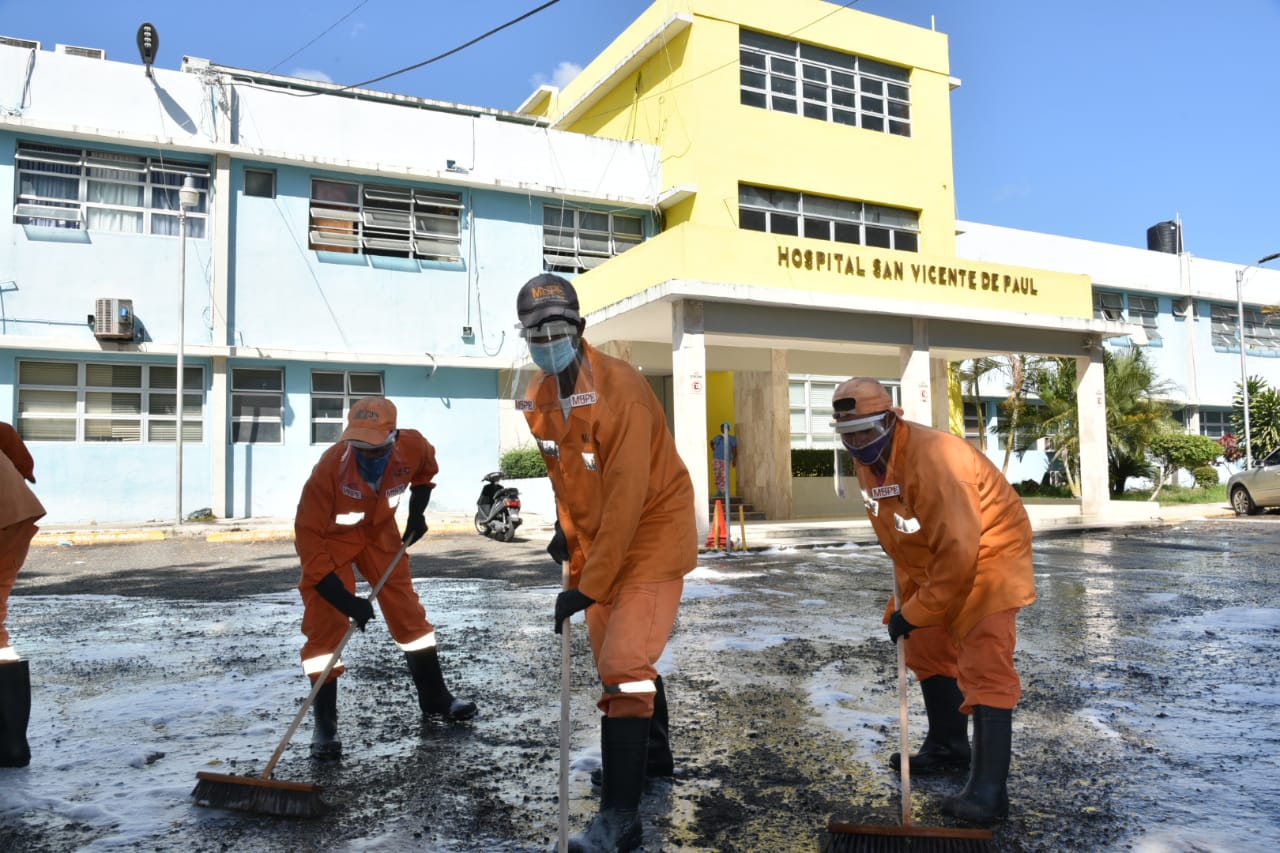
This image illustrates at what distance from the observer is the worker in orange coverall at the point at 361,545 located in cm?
423

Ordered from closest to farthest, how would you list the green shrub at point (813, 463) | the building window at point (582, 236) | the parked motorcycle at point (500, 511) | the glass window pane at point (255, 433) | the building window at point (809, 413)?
the parked motorcycle at point (500, 511)
the glass window pane at point (255, 433)
the green shrub at point (813, 463)
the building window at point (582, 236)
the building window at point (809, 413)

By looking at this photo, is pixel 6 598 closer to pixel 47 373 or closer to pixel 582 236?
pixel 47 373

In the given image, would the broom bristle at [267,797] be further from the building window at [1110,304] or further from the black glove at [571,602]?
the building window at [1110,304]

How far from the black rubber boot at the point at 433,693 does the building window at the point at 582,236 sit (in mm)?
16108

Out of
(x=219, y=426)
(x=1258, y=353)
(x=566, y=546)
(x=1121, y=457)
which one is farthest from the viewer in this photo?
(x=1258, y=353)

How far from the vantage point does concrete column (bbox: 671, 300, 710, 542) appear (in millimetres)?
13891

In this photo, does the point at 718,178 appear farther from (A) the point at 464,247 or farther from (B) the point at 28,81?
(B) the point at 28,81

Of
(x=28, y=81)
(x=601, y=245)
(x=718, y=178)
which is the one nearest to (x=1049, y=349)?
(x=718, y=178)

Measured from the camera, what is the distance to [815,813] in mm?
3363

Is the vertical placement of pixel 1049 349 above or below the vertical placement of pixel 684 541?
above

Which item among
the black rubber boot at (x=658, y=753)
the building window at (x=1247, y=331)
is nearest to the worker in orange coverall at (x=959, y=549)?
the black rubber boot at (x=658, y=753)

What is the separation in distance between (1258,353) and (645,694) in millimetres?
37092

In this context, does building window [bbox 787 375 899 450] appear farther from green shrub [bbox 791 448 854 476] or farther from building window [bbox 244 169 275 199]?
building window [bbox 244 169 275 199]

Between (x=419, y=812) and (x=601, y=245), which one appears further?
(x=601, y=245)
